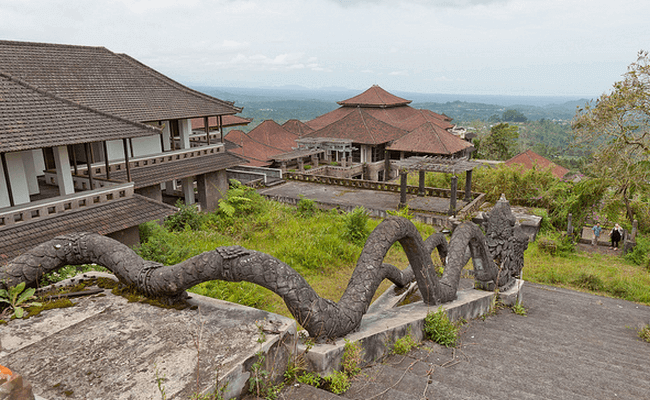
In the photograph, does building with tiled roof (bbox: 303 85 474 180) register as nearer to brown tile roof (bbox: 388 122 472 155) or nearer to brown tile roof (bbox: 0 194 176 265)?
brown tile roof (bbox: 388 122 472 155)

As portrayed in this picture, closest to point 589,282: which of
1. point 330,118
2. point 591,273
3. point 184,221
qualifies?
point 591,273

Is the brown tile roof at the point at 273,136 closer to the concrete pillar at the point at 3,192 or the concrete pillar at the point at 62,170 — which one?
the concrete pillar at the point at 62,170

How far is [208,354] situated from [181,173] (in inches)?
596

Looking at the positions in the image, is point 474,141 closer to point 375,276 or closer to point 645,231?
point 645,231

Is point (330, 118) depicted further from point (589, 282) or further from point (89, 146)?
point (589, 282)

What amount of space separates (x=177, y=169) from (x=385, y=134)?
2448 cm

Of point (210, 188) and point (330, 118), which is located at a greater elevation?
point (330, 118)

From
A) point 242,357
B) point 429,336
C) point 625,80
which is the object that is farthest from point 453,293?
point 625,80

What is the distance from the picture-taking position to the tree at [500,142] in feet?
180

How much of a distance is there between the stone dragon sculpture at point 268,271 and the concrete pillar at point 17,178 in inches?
327

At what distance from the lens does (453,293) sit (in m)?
6.84

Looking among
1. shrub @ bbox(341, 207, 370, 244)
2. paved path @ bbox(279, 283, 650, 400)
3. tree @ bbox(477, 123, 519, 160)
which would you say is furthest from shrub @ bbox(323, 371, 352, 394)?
tree @ bbox(477, 123, 519, 160)

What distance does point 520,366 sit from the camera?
5238 mm

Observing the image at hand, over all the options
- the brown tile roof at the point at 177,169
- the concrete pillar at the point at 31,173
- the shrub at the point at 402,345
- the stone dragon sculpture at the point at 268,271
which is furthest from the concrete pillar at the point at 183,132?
the shrub at the point at 402,345
